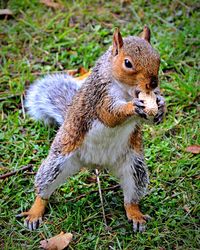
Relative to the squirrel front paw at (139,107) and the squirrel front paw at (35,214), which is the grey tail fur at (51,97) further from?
the squirrel front paw at (139,107)

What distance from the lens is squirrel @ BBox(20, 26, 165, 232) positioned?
9.55ft

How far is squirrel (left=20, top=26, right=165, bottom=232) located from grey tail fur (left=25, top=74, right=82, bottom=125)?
A: 0.14m

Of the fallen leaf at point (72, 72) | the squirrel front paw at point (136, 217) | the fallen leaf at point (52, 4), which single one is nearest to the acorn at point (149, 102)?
the squirrel front paw at point (136, 217)

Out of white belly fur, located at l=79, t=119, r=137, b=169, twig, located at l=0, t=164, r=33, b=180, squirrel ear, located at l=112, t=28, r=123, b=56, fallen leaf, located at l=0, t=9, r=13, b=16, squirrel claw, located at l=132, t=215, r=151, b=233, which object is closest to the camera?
squirrel ear, located at l=112, t=28, r=123, b=56

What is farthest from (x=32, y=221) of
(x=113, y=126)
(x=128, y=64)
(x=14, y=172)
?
(x=128, y=64)

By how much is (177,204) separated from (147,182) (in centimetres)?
27

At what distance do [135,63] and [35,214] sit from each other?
43.0 inches

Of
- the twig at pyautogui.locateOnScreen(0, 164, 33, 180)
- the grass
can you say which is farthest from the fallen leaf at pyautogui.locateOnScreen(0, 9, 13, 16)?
the twig at pyautogui.locateOnScreen(0, 164, 33, 180)

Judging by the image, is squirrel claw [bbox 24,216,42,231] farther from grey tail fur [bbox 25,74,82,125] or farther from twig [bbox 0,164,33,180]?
grey tail fur [bbox 25,74,82,125]

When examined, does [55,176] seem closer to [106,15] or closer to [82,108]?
[82,108]

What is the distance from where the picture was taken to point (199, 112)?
4.17 m

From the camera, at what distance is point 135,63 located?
9.39 feet

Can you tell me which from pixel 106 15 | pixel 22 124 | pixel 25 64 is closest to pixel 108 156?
pixel 22 124

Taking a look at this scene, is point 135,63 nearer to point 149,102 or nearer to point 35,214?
point 149,102
